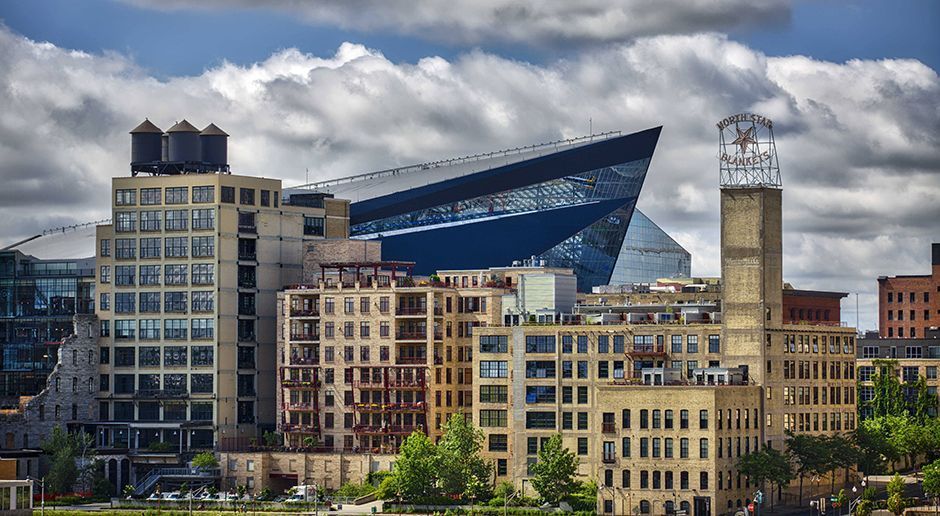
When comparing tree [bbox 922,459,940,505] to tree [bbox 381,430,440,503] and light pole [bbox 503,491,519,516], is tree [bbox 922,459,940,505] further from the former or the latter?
tree [bbox 381,430,440,503]

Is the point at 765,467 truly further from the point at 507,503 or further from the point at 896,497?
the point at 507,503

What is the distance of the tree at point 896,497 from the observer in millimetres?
182125

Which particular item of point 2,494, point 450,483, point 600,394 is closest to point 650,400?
point 600,394

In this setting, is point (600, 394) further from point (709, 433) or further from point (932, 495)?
point (932, 495)

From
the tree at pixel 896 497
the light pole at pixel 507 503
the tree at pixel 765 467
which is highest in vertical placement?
the tree at pixel 765 467

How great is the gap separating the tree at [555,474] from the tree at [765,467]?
567 inches

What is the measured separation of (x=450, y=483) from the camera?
650 feet

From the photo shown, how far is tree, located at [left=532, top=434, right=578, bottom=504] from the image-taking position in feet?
632

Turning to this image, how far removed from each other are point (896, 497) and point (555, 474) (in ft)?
94.2

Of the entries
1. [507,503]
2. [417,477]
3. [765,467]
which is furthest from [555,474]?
[765,467]

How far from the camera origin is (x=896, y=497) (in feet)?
600

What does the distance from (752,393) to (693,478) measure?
12702mm

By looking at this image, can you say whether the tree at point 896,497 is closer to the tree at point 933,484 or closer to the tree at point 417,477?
the tree at point 933,484

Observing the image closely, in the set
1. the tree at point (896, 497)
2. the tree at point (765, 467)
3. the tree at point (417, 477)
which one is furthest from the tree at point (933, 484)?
the tree at point (417, 477)
